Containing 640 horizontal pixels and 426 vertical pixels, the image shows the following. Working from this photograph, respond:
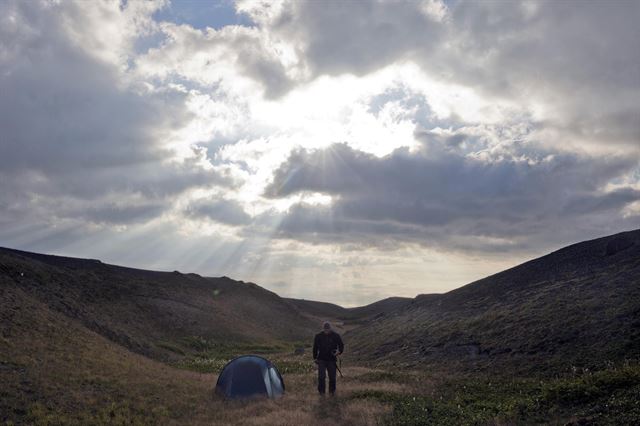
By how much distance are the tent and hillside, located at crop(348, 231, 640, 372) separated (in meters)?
11.6

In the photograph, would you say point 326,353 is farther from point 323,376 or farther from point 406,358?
point 406,358

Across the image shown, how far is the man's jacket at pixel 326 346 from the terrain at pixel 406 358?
5.37 ft

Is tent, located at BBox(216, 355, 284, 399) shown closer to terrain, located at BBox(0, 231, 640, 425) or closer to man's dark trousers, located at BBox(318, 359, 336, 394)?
terrain, located at BBox(0, 231, 640, 425)

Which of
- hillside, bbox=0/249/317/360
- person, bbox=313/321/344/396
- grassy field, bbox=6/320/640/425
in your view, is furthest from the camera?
hillside, bbox=0/249/317/360

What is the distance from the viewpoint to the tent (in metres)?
19.5

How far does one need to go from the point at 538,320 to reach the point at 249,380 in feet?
57.9

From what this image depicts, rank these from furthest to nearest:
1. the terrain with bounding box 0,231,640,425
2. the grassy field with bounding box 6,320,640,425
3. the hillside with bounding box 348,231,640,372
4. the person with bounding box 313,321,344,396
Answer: the hillside with bounding box 348,231,640,372 < the person with bounding box 313,321,344,396 < the terrain with bounding box 0,231,640,425 < the grassy field with bounding box 6,320,640,425

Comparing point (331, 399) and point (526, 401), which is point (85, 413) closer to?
point (331, 399)

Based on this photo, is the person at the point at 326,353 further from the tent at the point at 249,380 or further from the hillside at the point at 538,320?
the hillside at the point at 538,320

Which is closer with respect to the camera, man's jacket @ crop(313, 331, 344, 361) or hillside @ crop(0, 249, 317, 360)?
man's jacket @ crop(313, 331, 344, 361)

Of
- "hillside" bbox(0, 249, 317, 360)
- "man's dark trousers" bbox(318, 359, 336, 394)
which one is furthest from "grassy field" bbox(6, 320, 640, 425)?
"hillside" bbox(0, 249, 317, 360)

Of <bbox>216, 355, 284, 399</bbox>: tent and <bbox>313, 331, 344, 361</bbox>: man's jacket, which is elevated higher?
<bbox>313, 331, 344, 361</bbox>: man's jacket

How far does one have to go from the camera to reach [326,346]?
2008 cm

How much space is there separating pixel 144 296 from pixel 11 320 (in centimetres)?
3623
